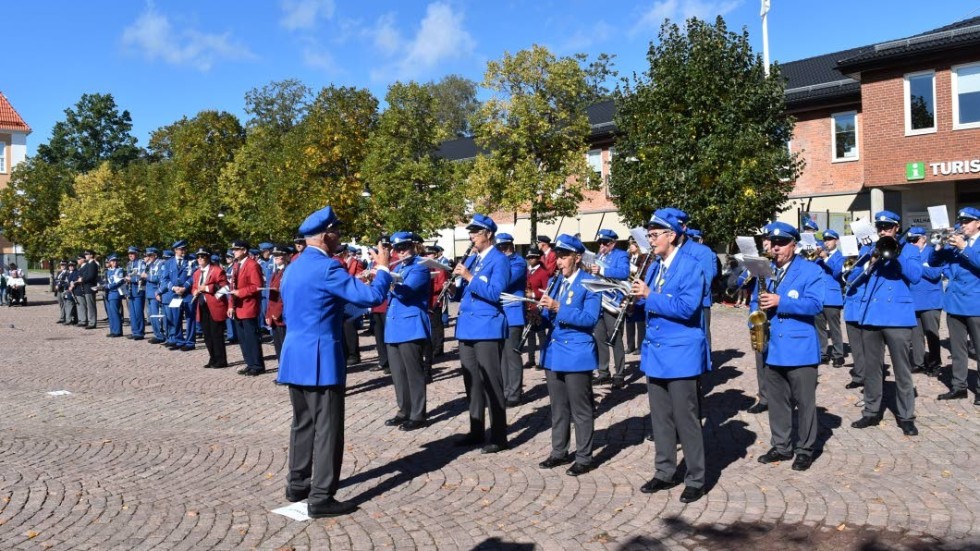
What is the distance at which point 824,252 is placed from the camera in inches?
414

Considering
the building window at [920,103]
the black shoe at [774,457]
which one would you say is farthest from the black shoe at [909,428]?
the building window at [920,103]

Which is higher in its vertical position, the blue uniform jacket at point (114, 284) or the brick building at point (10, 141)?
the brick building at point (10, 141)

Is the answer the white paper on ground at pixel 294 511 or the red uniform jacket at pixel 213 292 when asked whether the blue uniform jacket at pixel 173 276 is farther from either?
the white paper on ground at pixel 294 511

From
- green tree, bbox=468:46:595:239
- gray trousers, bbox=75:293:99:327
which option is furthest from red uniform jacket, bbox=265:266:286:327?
green tree, bbox=468:46:595:239

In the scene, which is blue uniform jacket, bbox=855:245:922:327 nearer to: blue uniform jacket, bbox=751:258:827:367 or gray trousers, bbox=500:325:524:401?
blue uniform jacket, bbox=751:258:827:367

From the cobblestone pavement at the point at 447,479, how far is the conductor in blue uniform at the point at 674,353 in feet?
0.87

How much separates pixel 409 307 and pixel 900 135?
21505 millimetres

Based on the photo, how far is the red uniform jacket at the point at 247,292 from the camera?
41.9ft

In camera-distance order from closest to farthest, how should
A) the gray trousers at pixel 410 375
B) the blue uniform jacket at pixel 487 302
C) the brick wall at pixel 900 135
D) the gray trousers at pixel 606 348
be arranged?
the blue uniform jacket at pixel 487 302, the gray trousers at pixel 410 375, the gray trousers at pixel 606 348, the brick wall at pixel 900 135

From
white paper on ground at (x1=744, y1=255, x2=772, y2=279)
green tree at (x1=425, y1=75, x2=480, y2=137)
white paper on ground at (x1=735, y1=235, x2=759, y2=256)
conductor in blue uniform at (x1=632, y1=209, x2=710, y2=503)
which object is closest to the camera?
conductor in blue uniform at (x1=632, y1=209, x2=710, y2=503)

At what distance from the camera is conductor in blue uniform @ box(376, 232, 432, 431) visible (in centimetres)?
845

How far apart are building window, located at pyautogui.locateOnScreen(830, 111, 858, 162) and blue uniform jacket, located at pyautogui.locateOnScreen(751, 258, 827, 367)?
27332 mm

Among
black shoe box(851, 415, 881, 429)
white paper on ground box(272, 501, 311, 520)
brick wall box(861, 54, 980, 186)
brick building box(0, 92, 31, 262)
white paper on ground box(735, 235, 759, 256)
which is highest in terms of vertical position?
brick building box(0, 92, 31, 262)

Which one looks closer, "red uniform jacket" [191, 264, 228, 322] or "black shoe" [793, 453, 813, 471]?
"black shoe" [793, 453, 813, 471]
